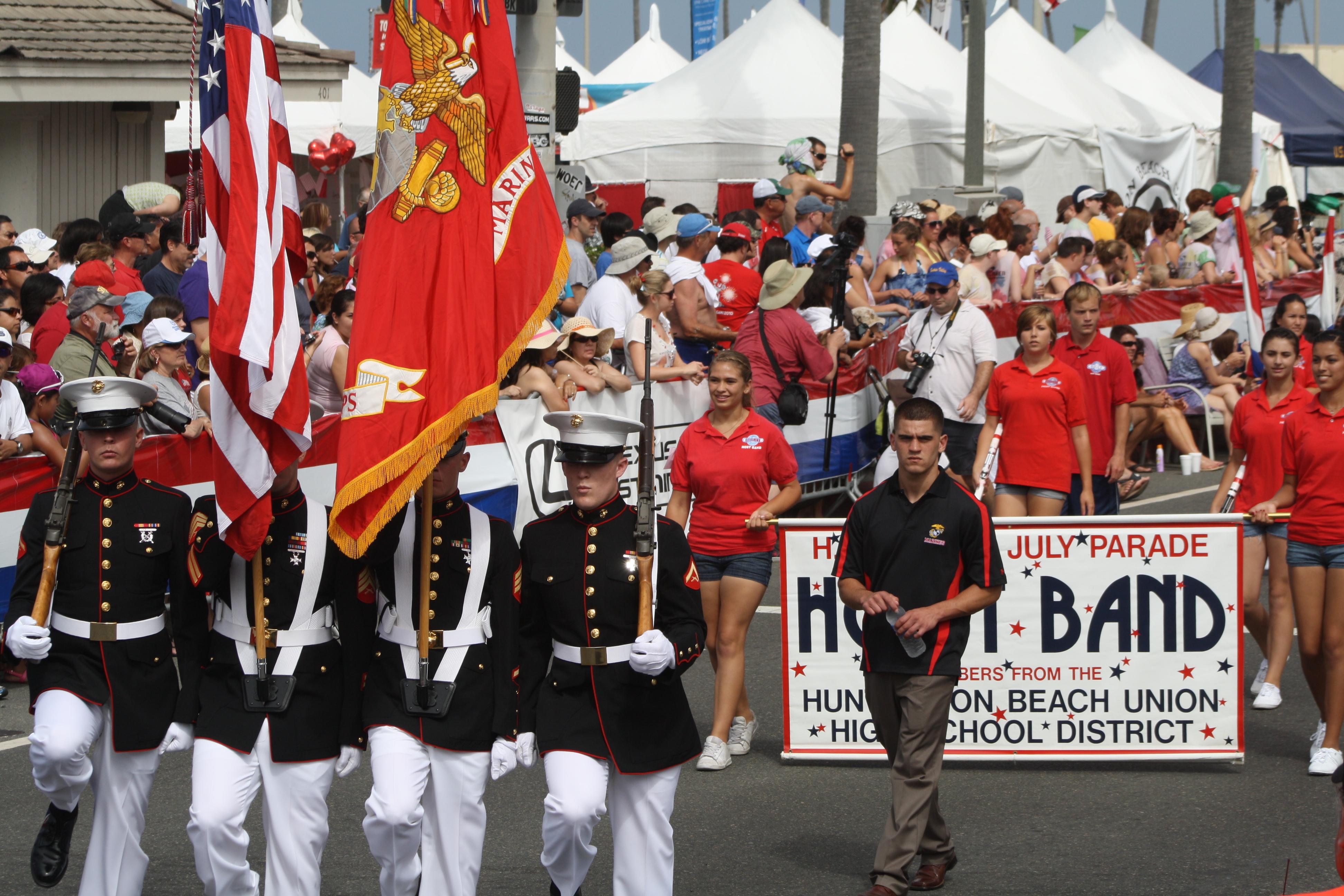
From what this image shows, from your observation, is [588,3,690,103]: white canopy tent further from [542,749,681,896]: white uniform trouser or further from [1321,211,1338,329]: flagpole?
[542,749,681,896]: white uniform trouser

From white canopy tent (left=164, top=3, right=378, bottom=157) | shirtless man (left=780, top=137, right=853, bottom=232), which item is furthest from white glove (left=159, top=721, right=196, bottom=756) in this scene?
white canopy tent (left=164, top=3, right=378, bottom=157)

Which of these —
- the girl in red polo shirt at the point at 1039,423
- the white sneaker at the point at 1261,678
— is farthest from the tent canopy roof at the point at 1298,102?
the white sneaker at the point at 1261,678

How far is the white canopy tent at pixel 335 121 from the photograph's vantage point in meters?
22.4

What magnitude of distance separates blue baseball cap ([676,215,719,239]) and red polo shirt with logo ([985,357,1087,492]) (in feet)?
11.8

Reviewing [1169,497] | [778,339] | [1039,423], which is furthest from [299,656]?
[1169,497]

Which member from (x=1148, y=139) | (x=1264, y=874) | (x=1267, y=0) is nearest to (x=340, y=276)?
(x=1264, y=874)

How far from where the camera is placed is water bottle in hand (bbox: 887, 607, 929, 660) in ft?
19.9

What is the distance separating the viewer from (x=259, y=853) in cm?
659

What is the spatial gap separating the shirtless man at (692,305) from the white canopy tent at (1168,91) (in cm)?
1969

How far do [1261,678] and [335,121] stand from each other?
19496 millimetres

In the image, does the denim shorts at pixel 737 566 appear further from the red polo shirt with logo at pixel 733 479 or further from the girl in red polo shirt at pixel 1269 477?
the girl in red polo shirt at pixel 1269 477

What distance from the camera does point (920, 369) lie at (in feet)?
38.5

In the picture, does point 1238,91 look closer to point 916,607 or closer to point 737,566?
point 737,566

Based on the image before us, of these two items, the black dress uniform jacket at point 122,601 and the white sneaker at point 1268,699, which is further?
the white sneaker at point 1268,699
